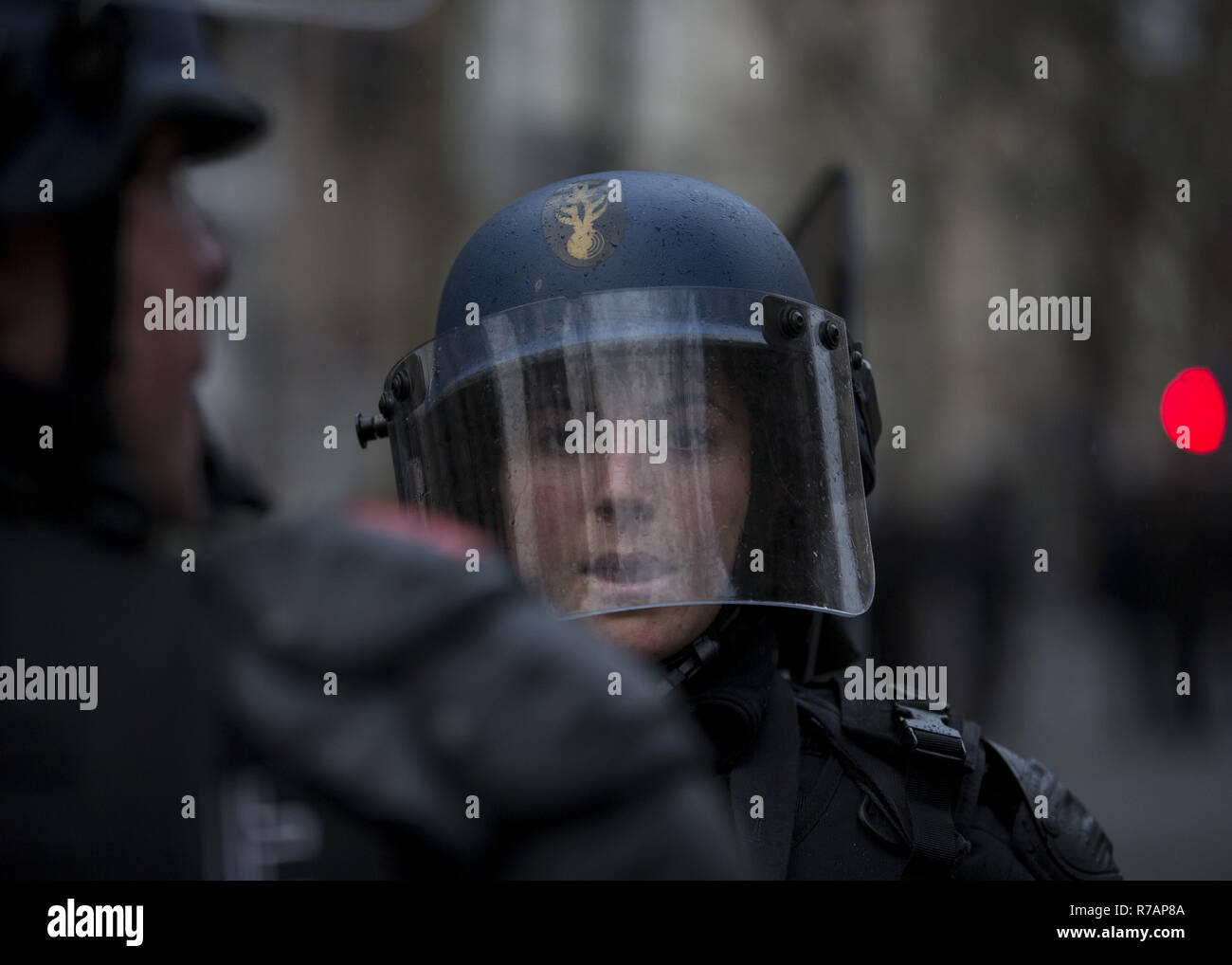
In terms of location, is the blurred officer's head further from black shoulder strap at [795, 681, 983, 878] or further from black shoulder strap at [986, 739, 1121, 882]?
black shoulder strap at [986, 739, 1121, 882]

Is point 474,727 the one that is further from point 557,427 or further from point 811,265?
point 811,265

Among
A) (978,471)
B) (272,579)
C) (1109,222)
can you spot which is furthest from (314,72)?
(978,471)

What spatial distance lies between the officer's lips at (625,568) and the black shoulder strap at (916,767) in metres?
0.36

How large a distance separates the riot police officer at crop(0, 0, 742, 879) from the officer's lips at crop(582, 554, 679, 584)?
990 millimetres

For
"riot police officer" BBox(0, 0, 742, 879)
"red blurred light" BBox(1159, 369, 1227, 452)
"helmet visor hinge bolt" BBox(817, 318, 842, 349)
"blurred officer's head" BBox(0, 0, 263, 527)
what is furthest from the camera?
"red blurred light" BBox(1159, 369, 1227, 452)

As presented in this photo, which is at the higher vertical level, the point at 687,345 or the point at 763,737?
the point at 687,345

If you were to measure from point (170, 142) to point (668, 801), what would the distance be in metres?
0.70

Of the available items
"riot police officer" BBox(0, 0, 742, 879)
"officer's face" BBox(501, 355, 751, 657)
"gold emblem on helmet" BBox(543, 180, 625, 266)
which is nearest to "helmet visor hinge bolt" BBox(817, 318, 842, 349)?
"officer's face" BBox(501, 355, 751, 657)

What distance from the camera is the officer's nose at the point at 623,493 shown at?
1.66m

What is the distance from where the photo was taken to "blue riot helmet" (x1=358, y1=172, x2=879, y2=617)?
167cm

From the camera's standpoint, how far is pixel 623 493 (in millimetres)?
1656

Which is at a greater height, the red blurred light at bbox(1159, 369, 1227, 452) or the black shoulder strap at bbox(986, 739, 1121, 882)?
the red blurred light at bbox(1159, 369, 1227, 452)
